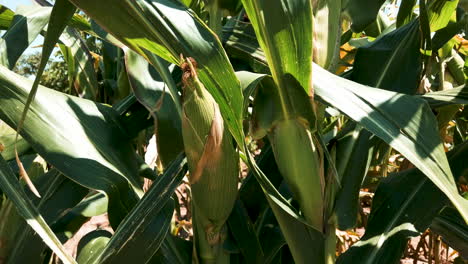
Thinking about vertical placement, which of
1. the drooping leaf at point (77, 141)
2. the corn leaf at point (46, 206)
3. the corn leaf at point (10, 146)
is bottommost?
the corn leaf at point (46, 206)

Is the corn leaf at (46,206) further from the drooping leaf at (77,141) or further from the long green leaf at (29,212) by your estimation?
the long green leaf at (29,212)

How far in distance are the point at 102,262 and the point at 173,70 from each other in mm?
469

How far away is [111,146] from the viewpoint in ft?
2.47

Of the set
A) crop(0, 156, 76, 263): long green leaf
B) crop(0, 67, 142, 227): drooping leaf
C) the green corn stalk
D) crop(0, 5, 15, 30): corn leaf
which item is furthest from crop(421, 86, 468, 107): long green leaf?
crop(0, 5, 15, 30): corn leaf

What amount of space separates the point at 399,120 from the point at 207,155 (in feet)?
0.78

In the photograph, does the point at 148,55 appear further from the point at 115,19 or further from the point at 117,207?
the point at 117,207

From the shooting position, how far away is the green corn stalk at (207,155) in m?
0.55

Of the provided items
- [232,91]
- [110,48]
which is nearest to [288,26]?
[232,91]

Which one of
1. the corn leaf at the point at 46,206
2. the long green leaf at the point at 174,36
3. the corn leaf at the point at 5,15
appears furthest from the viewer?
the corn leaf at the point at 5,15

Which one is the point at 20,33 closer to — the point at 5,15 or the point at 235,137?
the point at 5,15

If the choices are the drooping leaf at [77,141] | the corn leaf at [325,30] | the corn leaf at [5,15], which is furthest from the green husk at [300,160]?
the corn leaf at [5,15]

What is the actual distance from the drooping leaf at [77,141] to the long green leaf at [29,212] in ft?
0.28

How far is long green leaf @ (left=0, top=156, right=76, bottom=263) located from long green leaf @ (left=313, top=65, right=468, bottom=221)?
345 mm

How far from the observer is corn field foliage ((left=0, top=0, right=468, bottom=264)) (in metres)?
0.55
